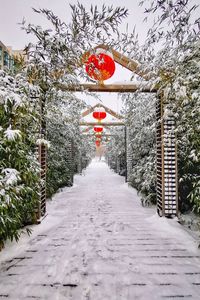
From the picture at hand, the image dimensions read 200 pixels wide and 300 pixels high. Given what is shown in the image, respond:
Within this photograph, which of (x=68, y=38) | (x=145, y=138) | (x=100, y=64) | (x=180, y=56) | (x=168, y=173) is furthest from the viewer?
(x=145, y=138)

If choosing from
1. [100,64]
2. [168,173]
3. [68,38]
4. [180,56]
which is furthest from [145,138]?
[68,38]

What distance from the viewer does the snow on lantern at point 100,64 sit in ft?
11.4

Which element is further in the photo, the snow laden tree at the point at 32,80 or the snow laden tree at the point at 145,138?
the snow laden tree at the point at 145,138

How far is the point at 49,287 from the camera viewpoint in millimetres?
2264

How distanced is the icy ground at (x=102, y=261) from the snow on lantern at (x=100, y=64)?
2.86 metres

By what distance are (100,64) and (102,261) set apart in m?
2.98

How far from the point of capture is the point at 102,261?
282cm

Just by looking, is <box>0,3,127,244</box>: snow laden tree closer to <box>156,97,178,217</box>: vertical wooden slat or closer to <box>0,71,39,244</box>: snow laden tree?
→ <box>0,71,39,244</box>: snow laden tree

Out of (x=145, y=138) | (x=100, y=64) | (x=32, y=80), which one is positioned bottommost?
(x=145, y=138)

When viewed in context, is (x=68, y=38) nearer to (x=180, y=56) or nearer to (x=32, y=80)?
(x=32, y=80)

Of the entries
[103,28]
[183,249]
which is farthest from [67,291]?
[103,28]

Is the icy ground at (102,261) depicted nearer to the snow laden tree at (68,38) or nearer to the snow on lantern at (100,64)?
the snow laden tree at (68,38)

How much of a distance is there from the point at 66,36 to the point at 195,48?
71.3 inches

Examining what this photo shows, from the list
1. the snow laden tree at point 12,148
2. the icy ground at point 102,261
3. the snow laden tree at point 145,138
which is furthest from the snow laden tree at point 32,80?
the snow laden tree at point 145,138
